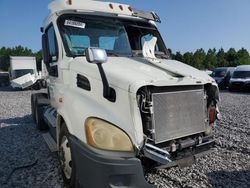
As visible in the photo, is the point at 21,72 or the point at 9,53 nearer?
the point at 21,72

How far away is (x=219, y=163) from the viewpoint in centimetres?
455

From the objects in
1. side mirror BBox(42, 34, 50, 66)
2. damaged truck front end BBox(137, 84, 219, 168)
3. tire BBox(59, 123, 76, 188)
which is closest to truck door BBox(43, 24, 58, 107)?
side mirror BBox(42, 34, 50, 66)

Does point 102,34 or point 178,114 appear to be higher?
point 102,34

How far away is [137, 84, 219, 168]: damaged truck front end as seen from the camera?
2.86 m

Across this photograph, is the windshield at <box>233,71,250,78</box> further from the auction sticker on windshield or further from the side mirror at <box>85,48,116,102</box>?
the side mirror at <box>85,48,116,102</box>

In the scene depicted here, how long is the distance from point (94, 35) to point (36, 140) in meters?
3.08

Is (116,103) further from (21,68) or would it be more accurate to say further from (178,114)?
(21,68)

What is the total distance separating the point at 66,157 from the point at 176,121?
152 cm

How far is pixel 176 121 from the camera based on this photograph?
3.15 meters

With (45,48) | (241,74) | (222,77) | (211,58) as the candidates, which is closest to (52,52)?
(45,48)

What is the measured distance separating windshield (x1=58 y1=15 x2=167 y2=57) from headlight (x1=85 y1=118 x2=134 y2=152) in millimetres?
1477

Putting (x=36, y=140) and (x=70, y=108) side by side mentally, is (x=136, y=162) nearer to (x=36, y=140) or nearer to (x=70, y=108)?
(x=70, y=108)

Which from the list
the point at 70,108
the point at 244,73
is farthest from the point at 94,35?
the point at 244,73

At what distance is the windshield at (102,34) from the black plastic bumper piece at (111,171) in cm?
176
